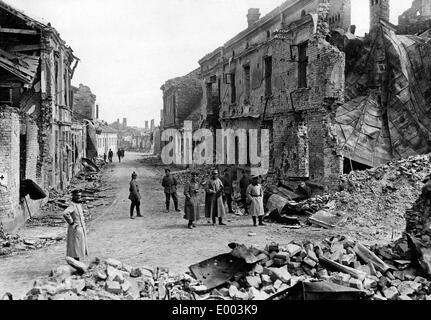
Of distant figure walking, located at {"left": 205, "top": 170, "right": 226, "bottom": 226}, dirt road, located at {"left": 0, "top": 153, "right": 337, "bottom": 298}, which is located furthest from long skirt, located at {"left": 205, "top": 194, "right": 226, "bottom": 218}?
dirt road, located at {"left": 0, "top": 153, "right": 337, "bottom": 298}

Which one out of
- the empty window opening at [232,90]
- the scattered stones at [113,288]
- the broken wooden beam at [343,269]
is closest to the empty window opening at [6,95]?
the scattered stones at [113,288]

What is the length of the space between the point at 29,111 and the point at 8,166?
505 centimetres

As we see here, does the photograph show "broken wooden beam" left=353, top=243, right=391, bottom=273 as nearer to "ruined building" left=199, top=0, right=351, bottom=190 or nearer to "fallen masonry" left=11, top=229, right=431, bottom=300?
"fallen masonry" left=11, top=229, right=431, bottom=300

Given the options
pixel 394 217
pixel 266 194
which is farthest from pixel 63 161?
pixel 394 217

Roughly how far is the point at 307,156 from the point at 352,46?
8.42 metres

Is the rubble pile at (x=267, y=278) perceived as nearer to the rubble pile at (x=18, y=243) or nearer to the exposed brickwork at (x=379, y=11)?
the rubble pile at (x=18, y=243)

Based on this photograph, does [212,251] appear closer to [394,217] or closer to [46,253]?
[46,253]

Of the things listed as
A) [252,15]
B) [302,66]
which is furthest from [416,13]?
[302,66]

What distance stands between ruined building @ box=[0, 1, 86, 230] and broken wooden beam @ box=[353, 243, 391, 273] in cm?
882

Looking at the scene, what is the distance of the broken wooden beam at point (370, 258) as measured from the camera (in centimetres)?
774

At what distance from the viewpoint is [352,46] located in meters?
22.2

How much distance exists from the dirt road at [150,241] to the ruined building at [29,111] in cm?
253

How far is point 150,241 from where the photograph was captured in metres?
10.7

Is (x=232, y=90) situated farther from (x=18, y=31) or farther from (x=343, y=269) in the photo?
(x=343, y=269)
